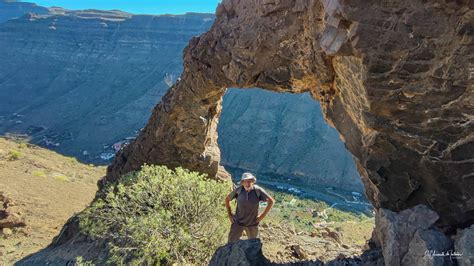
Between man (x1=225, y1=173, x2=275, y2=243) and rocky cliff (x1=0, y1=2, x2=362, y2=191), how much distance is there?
51673mm

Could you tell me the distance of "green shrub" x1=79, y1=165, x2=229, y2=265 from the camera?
1110 centimetres

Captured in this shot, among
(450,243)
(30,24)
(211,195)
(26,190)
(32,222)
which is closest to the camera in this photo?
(450,243)

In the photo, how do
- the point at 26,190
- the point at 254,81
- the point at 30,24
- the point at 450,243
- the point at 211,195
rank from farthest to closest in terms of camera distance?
the point at 30,24, the point at 26,190, the point at 254,81, the point at 211,195, the point at 450,243

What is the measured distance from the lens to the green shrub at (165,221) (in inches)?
437

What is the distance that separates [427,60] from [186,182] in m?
7.33

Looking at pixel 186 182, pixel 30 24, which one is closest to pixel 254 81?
pixel 186 182

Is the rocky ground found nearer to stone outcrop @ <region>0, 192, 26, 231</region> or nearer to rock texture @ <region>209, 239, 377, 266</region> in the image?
stone outcrop @ <region>0, 192, 26, 231</region>

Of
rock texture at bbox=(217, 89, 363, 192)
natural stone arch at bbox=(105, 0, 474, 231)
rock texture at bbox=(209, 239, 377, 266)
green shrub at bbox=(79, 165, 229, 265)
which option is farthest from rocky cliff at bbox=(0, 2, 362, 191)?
rock texture at bbox=(209, 239, 377, 266)

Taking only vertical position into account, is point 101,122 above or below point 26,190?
below

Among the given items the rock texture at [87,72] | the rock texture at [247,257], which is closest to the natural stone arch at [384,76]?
the rock texture at [247,257]

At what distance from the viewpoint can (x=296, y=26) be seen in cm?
1176

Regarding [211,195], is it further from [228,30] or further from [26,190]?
[26,190]

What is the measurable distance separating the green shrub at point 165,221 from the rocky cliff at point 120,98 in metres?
50.4

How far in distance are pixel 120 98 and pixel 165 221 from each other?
9575 centimetres
